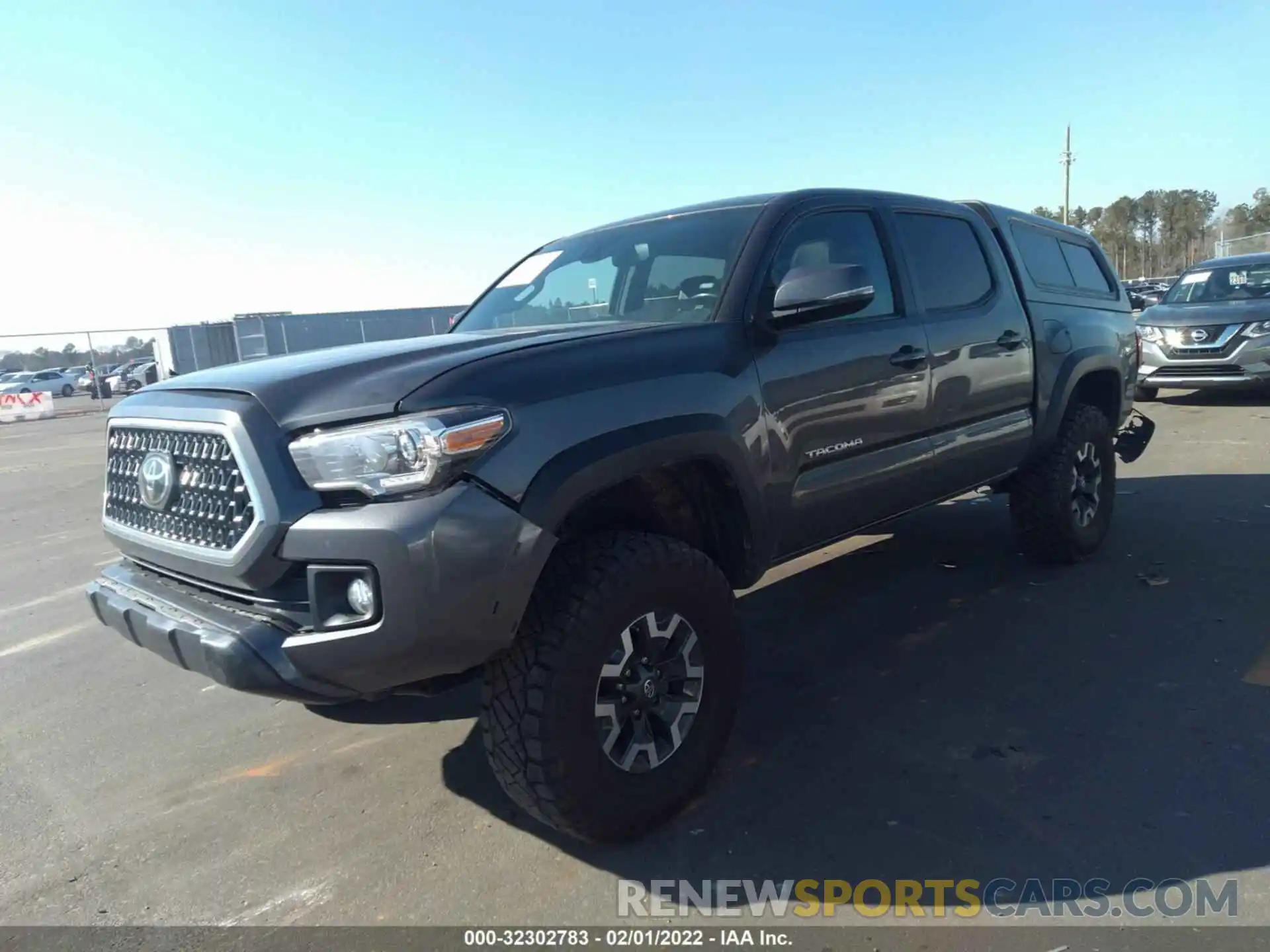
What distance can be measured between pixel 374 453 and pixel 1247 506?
6.31 m

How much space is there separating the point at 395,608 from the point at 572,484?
22.3 inches

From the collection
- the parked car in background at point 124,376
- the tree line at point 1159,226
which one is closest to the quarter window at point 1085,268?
the parked car in background at point 124,376

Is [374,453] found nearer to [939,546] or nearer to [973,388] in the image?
[973,388]

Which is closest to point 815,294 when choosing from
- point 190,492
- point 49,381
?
point 190,492

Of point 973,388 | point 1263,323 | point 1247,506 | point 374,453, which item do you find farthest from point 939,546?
point 1263,323

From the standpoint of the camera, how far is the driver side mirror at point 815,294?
2.95 metres

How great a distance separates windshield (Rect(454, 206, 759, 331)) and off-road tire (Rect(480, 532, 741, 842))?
988mm

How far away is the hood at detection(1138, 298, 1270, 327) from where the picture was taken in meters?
10.4

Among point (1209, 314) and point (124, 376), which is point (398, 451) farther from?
point (124, 376)

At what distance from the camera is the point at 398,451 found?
221 cm

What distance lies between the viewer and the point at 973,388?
409cm

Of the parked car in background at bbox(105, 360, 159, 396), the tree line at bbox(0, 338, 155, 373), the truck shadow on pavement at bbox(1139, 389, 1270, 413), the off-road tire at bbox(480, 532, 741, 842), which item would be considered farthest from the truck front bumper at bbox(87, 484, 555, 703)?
the parked car in background at bbox(105, 360, 159, 396)
